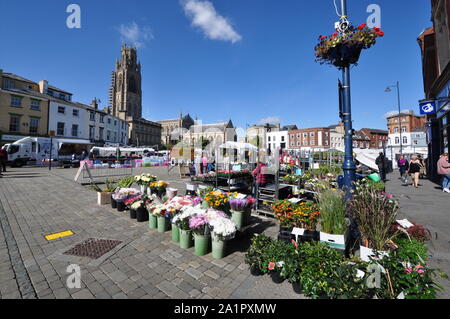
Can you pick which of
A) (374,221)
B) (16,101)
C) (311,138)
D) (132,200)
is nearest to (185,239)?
(132,200)

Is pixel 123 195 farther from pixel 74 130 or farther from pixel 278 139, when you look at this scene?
pixel 278 139

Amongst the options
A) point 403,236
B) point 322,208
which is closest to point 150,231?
point 322,208

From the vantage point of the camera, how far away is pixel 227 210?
4.67 m

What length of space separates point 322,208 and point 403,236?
1.59 meters

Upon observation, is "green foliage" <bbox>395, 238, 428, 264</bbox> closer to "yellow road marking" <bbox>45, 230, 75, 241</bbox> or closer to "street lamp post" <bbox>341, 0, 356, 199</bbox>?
"street lamp post" <bbox>341, 0, 356, 199</bbox>

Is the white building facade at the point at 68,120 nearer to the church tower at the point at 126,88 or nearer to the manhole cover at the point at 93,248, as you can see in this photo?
the manhole cover at the point at 93,248

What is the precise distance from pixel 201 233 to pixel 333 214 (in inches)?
92.2

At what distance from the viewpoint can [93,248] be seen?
12.6 ft

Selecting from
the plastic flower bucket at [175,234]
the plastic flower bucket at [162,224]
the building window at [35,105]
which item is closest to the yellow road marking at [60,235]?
the plastic flower bucket at [162,224]

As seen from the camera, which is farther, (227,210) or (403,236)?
(227,210)

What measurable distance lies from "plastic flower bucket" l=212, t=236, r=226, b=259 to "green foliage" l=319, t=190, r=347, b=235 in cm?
179

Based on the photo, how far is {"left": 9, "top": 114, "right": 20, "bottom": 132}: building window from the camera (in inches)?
1031

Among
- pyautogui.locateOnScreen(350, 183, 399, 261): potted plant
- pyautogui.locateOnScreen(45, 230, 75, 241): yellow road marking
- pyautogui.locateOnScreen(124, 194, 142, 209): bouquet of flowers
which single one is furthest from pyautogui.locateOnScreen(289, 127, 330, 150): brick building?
pyautogui.locateOnScreen(45, 230, 75, 241): yellow road marking
